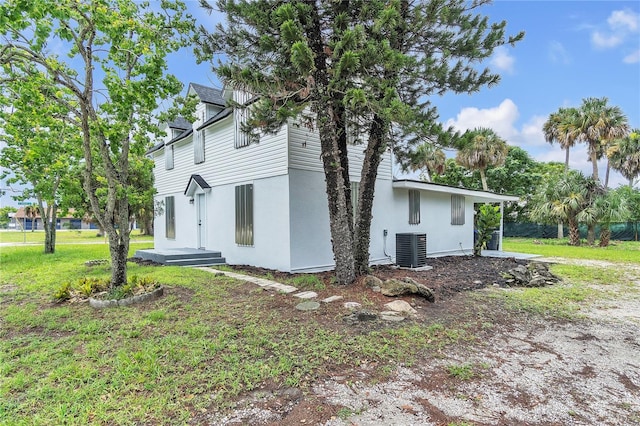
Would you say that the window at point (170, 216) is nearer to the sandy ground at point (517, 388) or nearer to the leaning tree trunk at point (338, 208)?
the leaning tree trunk at point (338, 208)

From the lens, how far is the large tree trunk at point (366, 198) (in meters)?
7.48

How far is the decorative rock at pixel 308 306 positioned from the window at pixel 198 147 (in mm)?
8445

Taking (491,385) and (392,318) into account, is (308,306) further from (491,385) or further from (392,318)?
(491,385)

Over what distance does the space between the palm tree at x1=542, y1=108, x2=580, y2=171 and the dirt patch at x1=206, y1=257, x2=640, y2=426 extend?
19.5 meters

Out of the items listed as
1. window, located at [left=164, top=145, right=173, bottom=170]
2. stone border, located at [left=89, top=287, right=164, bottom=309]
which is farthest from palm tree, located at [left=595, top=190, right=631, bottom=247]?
window, located at [left=164, top=145, right=173, bottom=170]

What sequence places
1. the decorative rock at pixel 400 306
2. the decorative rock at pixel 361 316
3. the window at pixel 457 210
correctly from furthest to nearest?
the window at pixel 457 210
the decorative rock at pixel 400 306
the decorative rock at pixel 361 316

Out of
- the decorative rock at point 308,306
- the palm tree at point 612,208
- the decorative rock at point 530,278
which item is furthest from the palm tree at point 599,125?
the decorative rock at point 308,306

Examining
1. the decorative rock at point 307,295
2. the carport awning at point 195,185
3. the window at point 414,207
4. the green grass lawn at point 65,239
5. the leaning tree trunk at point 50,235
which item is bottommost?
the decorative rock at point 307,295

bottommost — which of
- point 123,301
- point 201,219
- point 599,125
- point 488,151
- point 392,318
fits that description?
point 392,318

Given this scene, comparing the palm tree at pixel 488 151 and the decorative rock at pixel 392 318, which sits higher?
the palm tree at pixel 488 151

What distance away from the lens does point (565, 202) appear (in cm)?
1856

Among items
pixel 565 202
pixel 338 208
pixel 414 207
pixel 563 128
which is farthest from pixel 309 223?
pixel 563 128

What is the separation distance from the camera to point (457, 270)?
32.1 ft

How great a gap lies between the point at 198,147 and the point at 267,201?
4.87m
